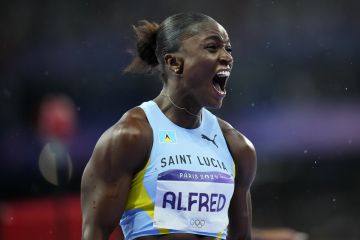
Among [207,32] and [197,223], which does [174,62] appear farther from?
[197,223]

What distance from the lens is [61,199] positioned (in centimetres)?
565

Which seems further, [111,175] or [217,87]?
[217,87]

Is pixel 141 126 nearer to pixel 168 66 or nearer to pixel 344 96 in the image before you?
pixel 168 66

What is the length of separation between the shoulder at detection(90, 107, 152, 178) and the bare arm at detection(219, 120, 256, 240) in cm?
42

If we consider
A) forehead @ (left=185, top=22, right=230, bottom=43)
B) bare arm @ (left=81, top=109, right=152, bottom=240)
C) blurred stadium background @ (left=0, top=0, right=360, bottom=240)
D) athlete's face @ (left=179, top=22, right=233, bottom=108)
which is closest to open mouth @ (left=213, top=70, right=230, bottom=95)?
athlete's face @ (left=179, top=22, right=233, bottom=108)

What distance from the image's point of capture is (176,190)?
2.58 meters

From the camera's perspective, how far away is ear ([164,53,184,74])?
2754 millimetres

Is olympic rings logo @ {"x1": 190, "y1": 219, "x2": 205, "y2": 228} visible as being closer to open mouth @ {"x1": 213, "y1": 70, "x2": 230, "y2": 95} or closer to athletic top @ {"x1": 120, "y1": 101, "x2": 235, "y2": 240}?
athletic top @ {"x1": 120, "y1": 101, "x2": 235, "y2": 240}

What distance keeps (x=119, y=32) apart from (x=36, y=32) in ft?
3.06

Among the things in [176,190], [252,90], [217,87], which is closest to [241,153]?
[217,87]

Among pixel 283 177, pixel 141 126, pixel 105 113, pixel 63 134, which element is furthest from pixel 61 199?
pixel 141 126

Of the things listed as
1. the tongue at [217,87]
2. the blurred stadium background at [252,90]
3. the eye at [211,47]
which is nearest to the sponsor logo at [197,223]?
the tongue at [217,87]

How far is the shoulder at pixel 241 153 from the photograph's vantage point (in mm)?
2865

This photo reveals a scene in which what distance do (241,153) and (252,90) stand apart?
4.74 meters
